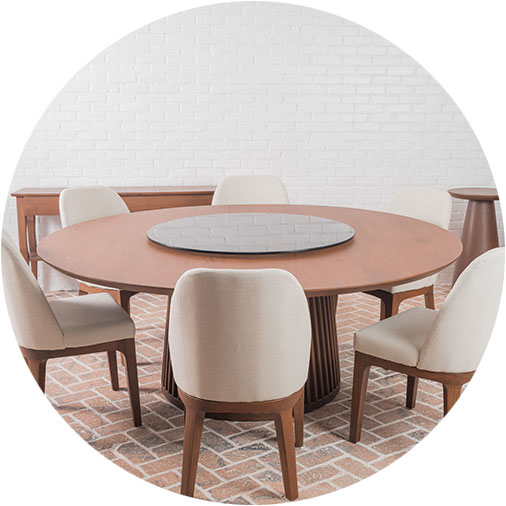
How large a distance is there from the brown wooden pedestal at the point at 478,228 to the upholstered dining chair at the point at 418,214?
50.4 inches

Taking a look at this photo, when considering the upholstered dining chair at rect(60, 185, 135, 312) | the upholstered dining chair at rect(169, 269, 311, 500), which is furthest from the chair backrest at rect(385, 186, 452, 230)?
the upholstered dining chair at rect(169, 269, 311, 500)

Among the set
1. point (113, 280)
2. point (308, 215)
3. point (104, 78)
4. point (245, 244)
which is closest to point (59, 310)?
point (113, 280)

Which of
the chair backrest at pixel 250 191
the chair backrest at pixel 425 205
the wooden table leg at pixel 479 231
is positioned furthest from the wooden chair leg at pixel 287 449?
the wooden table leg at pixel 479 231

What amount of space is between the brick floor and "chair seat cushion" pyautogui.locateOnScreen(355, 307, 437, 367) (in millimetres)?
468

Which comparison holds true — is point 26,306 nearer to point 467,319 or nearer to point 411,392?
point 467,319

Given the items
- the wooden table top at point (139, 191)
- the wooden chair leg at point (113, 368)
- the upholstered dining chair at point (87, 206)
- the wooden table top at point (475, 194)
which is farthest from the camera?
the wooden table top at point (475, 194)

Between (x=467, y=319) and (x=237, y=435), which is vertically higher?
(x=467, y=319)

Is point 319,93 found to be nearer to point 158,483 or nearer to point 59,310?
point 59,310

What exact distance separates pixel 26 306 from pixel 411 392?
6.00 ft

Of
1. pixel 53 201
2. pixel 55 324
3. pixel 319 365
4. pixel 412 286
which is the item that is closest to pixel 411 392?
pixel 319 365

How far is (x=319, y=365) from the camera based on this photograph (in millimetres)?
3027

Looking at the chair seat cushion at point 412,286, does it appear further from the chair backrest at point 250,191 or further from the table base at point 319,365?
the chair backrest at point 250,191

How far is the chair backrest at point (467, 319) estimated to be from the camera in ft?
7.45

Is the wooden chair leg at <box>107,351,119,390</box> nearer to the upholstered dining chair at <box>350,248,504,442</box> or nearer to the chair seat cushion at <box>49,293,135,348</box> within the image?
the chair seat cushion at <box>49,293,135,348</box>
